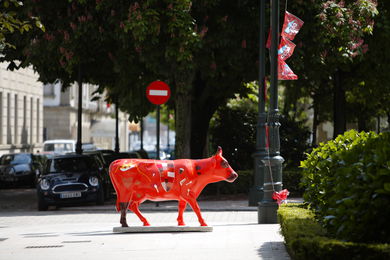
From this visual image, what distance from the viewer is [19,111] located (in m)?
57.0

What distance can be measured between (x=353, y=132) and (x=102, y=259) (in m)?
3.58

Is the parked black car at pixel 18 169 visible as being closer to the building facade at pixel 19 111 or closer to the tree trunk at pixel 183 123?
the tree trunk at pixel 183 123

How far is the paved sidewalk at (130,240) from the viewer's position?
11875mm

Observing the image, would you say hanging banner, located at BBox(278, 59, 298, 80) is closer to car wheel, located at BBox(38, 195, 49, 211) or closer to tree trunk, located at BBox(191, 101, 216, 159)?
car wheel, located at BBox(38, 195, 49, 211)

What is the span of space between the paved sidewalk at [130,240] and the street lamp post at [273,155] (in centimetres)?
46

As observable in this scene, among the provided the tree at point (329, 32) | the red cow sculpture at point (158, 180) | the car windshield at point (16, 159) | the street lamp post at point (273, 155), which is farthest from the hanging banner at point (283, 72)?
the car windshield at point (16, 159)

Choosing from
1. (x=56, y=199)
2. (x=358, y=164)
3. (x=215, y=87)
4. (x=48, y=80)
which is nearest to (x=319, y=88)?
(x=215, y=87)

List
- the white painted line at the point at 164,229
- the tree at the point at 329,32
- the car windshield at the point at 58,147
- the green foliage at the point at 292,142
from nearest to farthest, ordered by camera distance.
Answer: the white painted line at the point at 164,229 → the tree at the point at 329,32 → the green foliage at the point at 292,142 → the car windshield at the point at 58,147

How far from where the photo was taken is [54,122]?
255 feet

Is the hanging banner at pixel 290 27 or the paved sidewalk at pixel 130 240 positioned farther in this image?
the hanging banner at pixel 290 27

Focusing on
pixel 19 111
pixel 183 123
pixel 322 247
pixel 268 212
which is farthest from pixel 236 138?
pixel 19 111

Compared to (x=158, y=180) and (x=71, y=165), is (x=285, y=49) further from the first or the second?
(x=71, y=165)

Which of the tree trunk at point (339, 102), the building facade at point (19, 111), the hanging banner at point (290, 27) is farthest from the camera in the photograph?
the building facade at point (19, 111)

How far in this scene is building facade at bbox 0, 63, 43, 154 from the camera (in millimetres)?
52562
